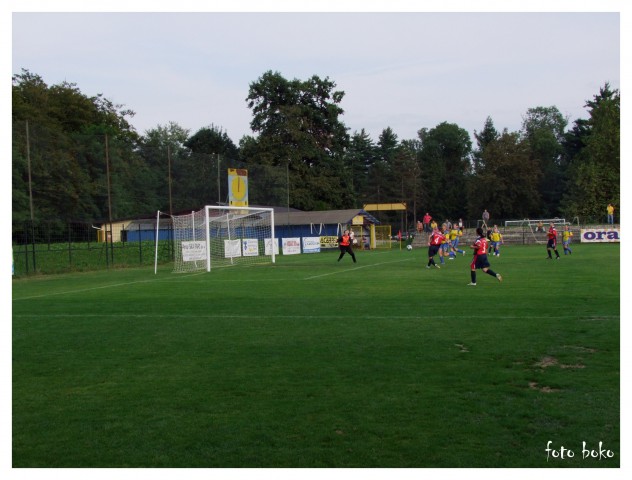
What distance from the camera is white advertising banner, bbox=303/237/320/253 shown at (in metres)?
50.1

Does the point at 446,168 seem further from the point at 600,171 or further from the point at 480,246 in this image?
the point at 480,246

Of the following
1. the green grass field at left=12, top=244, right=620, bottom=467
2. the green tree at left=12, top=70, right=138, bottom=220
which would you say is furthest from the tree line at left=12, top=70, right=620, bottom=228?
the green grass field at left=12, top=244, right=620, bottom=467

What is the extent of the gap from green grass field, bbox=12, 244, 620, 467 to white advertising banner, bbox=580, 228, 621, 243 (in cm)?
3804

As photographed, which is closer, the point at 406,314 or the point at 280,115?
the point at 406,314

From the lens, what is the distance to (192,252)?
109 feet

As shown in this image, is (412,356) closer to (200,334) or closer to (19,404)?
(200,334)

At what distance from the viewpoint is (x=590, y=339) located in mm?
10719

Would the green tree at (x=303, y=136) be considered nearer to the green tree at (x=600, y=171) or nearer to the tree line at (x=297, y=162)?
the tree line at (x=297, y=162)

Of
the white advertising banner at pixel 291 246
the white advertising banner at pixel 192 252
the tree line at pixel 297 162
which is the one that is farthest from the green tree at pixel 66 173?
the white advertising banner at pixel 291 246

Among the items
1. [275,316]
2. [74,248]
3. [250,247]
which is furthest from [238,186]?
[275,316]

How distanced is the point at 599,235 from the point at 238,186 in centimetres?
2952

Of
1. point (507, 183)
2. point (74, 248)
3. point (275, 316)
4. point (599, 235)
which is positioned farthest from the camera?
Result: point (507, 183)

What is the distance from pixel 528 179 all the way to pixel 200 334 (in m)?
82.1

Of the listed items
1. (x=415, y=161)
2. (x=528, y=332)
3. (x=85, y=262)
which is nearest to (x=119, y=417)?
(x=528, y=332)
